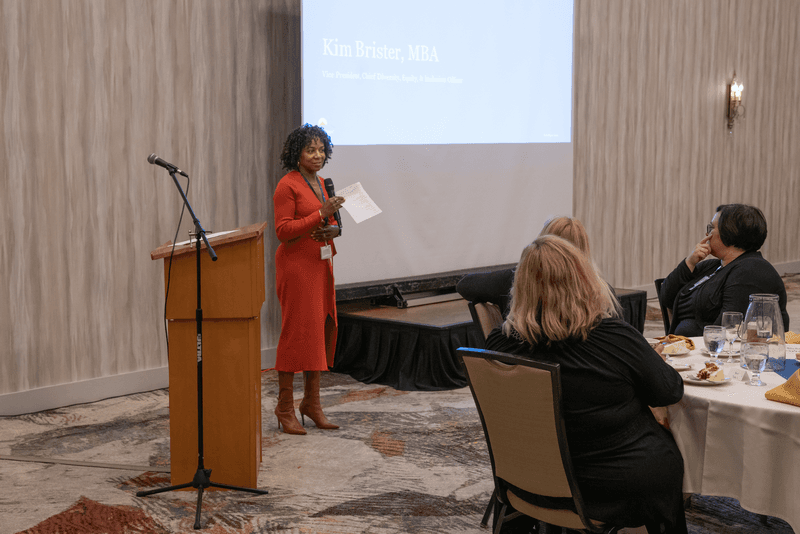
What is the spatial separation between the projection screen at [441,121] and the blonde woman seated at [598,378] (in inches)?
134

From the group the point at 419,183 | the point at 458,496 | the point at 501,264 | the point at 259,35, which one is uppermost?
the point at 259,35

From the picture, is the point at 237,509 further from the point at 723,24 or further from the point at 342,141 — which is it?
the point at 723,24

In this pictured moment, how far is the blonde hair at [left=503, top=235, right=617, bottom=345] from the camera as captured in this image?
203 cm

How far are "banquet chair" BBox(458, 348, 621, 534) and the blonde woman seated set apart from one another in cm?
6

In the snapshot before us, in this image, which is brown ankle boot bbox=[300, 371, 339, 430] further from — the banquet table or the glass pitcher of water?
the glass pitcher of water

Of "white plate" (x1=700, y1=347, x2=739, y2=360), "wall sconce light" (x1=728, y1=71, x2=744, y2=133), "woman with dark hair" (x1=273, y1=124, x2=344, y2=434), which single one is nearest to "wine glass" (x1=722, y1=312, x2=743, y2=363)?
"white plate" (x1=700, y1=347, x2=739, y2=360)

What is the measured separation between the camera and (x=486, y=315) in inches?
118

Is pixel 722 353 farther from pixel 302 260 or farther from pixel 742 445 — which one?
pixel 302 260

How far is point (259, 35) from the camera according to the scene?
5266 millimetres

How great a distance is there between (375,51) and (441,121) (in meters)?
0.84

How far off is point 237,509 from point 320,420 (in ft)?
3.54

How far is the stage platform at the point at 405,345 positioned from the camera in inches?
193

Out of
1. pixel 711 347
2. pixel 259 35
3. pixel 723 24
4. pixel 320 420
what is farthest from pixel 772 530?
pixel 723 24
